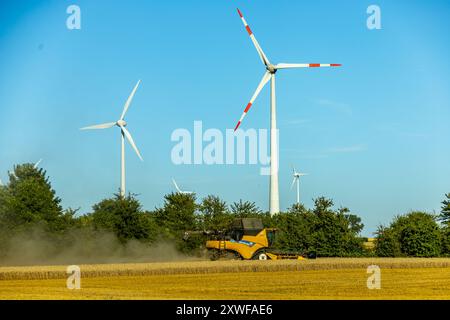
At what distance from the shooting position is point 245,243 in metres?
55.9

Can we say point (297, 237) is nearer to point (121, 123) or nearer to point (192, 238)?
point (192, 238)

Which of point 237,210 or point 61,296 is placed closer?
point 61,296

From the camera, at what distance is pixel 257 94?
83.2m

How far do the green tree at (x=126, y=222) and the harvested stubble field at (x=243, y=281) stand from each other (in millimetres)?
24281

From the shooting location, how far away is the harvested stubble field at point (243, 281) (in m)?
31.8

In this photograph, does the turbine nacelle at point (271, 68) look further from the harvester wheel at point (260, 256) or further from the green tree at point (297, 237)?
the harvester wheel at point (260, 256)

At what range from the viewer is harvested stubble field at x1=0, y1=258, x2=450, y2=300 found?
Answer: 31.8 meters

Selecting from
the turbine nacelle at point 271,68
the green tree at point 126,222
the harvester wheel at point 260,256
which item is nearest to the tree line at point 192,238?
the green tree at point 126,222

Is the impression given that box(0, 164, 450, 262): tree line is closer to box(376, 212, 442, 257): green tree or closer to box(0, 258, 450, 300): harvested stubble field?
box(376, 212, 442, 257): green tree

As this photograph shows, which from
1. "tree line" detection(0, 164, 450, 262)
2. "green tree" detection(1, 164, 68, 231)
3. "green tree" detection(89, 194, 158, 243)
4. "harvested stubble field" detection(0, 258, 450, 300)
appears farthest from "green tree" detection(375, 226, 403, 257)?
"green tree" detection(1, 164, 68, 231)

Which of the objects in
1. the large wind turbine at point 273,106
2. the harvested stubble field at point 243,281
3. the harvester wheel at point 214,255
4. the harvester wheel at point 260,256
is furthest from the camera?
the large wind turbine at point 273,106
